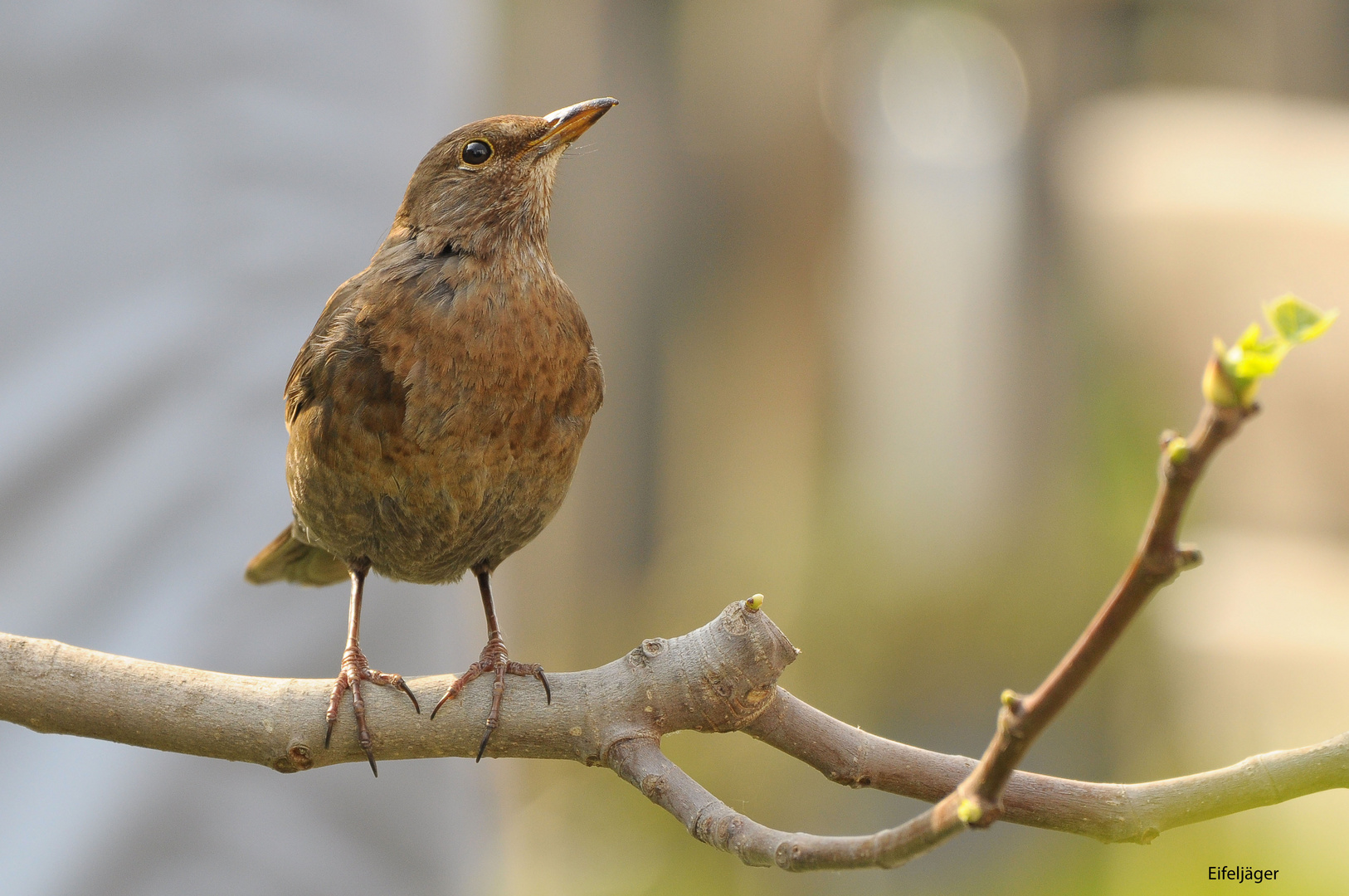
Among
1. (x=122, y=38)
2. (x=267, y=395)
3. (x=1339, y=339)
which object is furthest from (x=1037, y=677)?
(x=122, y=38)

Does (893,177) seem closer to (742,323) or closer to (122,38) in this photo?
(742,323)

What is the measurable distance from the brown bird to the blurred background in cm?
16

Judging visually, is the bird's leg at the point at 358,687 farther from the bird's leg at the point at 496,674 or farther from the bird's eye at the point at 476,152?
the bird's eye at the point at 476,152

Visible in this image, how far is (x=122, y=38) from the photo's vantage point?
3.38 metres

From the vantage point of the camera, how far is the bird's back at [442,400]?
158 cm

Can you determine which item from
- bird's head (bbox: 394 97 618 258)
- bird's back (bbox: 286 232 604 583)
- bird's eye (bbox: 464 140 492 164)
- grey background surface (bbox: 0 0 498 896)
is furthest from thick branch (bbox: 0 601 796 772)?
grey background surface (bbox: 0 0 498 896)

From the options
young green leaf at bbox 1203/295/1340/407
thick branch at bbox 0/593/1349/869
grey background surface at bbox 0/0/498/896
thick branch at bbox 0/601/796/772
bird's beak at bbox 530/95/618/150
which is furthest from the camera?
grey background surface at bbox 0/0/498/896

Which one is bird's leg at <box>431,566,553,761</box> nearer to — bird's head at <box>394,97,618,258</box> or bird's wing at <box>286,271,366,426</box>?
bird's wing at <box>286,271,366,426</box>

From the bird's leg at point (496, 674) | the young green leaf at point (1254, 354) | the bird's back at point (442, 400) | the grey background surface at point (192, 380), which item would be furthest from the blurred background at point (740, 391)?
the young green leaf at point (1254, 354)

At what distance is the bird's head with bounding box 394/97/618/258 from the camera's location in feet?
5.63

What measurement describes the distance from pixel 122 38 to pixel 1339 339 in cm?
519

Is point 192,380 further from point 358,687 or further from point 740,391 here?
point 740,391

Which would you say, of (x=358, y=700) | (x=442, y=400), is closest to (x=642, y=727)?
(x=358, y=700)

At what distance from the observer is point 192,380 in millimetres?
3602
